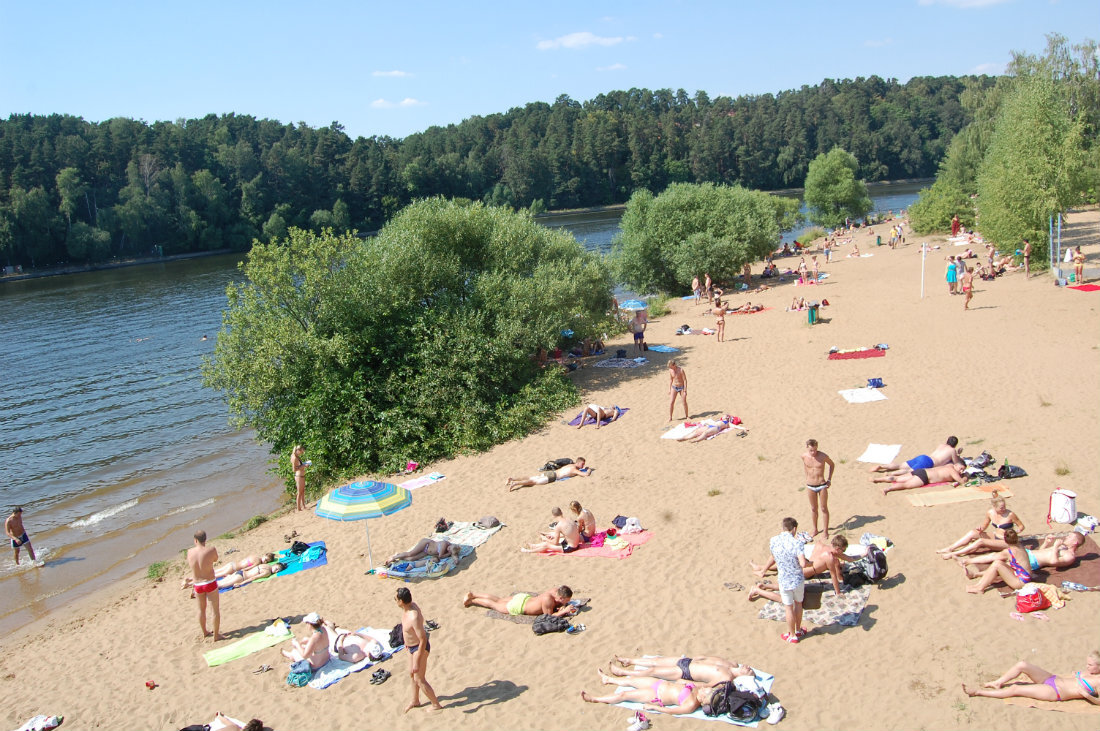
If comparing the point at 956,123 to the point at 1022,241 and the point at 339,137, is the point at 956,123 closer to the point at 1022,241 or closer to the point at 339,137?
the point at 339,137

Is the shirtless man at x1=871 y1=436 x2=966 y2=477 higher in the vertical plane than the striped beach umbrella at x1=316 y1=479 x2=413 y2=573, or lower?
lower

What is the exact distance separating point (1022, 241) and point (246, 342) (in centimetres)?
2899

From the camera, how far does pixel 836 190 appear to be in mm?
65812

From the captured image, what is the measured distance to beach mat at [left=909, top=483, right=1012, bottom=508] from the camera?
37.3 ft

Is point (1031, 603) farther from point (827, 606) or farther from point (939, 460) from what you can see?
point (939, 460)

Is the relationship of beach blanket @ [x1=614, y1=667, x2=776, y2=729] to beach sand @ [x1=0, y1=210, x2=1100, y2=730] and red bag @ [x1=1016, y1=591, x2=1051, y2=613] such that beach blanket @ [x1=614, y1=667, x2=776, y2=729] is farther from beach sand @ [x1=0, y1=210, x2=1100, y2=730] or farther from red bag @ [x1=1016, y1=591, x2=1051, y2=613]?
red bag @ [x1=1016, y1=591, x2=1051, y2=613]

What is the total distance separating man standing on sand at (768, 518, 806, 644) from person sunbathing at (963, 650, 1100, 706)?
176 cm

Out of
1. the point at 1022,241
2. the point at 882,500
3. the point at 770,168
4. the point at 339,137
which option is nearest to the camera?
the point at 882,500

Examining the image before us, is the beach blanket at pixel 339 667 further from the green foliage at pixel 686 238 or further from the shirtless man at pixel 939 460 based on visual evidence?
the green foliage at pixel 686 238

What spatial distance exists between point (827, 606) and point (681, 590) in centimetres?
188

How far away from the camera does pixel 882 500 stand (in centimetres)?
1183

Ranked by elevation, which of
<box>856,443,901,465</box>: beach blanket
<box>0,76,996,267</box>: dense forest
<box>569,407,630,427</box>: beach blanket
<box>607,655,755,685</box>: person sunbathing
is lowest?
<box>607,655,755,685</box>: person sunbathing

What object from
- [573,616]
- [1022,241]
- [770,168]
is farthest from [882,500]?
[770,168]

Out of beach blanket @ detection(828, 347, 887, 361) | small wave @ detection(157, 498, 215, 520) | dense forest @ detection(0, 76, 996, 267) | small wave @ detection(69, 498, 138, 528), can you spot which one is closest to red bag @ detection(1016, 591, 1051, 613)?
beach blanket @ detection(828, 347, 887, 361)
